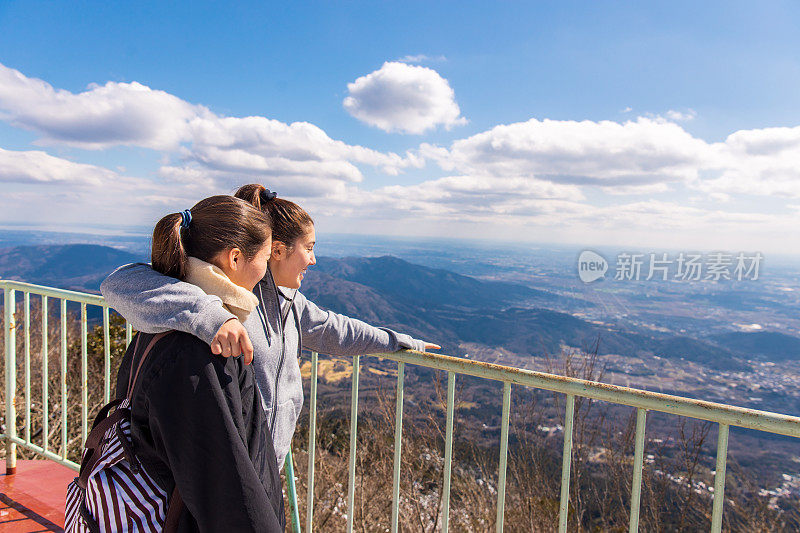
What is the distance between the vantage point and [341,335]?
1.83 metres

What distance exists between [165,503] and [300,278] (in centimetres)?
80

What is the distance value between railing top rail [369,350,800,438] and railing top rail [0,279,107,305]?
183cm

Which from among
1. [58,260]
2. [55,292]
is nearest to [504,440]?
[55,292]

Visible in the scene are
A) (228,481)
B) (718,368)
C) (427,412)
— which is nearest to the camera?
(228,481)

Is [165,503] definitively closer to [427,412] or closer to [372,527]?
[427,412]

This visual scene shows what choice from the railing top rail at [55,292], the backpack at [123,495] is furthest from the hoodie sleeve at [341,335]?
the railing top rail at [55,292]

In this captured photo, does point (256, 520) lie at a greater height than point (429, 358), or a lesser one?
lesser

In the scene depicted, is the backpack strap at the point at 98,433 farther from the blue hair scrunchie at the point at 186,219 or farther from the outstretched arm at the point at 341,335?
the outstretched arm at the point at 341,335

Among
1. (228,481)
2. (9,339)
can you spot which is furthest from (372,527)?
(228,481)

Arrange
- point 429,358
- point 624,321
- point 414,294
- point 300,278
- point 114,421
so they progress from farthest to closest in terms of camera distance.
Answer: point 414,294
point 624,321
point 429,358
point 300,278
point 114,421

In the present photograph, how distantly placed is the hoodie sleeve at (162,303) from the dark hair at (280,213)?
1.70 ft

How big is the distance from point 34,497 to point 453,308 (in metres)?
76.0

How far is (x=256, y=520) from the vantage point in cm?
103

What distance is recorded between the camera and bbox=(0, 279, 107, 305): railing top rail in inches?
95.7
